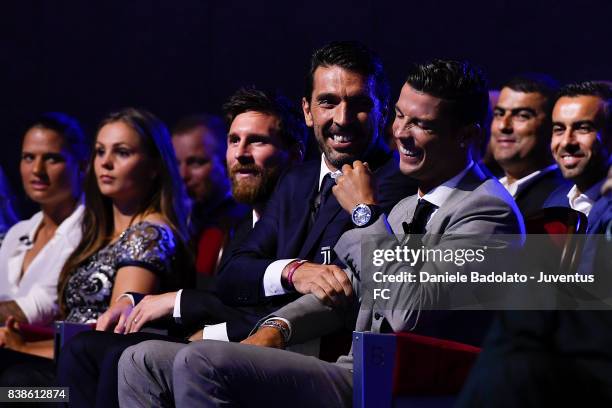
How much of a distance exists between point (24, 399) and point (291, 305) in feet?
4.09

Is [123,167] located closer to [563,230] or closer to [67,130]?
[67,130]

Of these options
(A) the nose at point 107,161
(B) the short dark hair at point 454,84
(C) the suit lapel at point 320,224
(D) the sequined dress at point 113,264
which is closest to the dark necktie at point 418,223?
(B) the short dark hair at point 454,84

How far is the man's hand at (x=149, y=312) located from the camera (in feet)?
10.6

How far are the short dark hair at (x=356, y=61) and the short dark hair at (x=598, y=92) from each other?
588mm

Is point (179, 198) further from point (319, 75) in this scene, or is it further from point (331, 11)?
point (331, 11)

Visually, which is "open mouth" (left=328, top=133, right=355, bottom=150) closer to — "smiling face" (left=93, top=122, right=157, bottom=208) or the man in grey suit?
the man in grey suit

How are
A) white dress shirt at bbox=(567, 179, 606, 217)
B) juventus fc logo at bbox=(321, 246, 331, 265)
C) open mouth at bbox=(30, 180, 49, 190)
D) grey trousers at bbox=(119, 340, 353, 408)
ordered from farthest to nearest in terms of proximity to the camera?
open mouth at bbox=(30, 180, 49, 190) → white dress shirt at bbox=(567, 179, 606, 217) → juventus fc logo at bbox=(321, 246, 331, 265) → grey trousers at bbox=(119, 340, 353, 408)

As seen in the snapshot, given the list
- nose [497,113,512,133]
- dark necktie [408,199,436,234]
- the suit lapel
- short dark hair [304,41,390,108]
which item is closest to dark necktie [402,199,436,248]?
dark necktie [408,199,436,234]

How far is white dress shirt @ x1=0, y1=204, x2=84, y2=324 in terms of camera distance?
13.3 ft

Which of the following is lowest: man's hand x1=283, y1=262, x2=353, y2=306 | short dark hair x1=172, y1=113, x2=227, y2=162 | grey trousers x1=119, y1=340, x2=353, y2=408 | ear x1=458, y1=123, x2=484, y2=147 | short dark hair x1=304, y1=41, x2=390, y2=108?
grey trousers x1=119, y1=340, x2=353, y2=408

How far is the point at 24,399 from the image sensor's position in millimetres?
3484

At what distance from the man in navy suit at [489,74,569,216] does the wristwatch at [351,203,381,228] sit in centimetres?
96

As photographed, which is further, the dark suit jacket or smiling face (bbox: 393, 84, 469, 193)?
the dark suit jacket

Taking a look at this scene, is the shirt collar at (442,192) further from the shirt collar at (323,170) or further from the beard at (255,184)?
the beard at (255,184)
